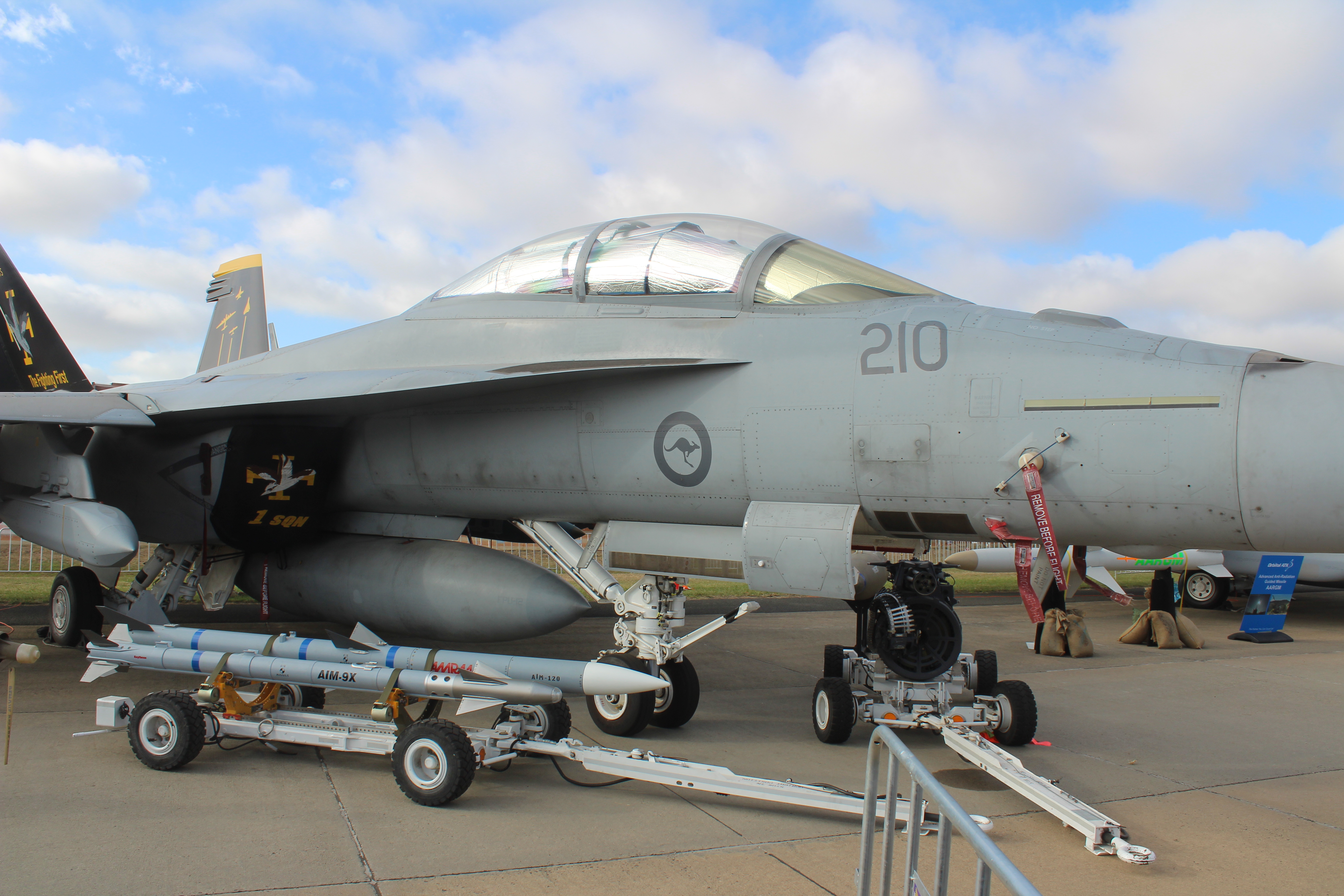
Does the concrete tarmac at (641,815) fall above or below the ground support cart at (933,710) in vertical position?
below

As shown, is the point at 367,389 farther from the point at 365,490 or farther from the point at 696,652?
the point at 696,652

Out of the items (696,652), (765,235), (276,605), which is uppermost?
(765,235)

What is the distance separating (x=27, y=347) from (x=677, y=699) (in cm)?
846

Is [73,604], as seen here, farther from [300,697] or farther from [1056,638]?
[1056,638]

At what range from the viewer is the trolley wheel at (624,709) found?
548 centimetres

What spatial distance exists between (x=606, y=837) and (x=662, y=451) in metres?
2.25

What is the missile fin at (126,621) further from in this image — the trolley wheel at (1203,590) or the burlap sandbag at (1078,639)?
the trolley wheel at (1203,590)

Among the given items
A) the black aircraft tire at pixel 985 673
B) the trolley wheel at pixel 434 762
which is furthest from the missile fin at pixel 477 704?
the black aircraft tire at pixel 985 673

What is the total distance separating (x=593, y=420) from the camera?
5.62 metres

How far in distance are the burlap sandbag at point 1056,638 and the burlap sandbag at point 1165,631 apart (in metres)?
1.60

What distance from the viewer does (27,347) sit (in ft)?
31.6

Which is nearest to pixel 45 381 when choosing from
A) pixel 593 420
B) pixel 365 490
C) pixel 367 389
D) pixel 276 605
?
pixel 276 605

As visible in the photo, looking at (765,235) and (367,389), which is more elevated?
(765,235)

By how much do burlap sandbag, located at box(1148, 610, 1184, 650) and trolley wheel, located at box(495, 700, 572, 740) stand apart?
356 inches
